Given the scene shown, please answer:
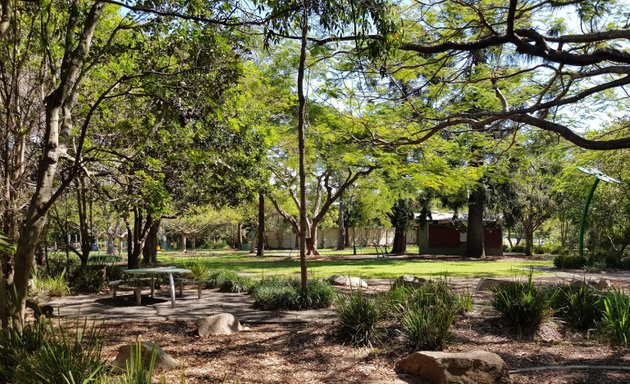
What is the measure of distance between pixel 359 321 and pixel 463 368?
6.39 ft

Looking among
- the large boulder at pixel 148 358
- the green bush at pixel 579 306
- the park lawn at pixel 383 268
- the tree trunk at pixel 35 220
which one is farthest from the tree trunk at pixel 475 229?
the tree trunk at pixel 35 220

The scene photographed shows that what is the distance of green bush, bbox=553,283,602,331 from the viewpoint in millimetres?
7824

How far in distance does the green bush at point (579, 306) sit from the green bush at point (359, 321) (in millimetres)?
2956

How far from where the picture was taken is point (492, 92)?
12.2 metres

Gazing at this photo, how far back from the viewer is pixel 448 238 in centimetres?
3944

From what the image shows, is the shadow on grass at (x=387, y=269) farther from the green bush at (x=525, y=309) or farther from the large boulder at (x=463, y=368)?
the large boulder at (x=463, y=368)

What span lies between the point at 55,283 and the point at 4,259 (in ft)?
11.4

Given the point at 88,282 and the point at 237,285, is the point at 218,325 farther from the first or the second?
the point at 88,282

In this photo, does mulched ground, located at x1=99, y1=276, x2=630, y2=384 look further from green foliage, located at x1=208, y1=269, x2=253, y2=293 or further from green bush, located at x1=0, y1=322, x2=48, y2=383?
green foliage, located at x1=208, y1=269, x2=253, y2=293

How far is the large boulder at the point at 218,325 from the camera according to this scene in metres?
7.67

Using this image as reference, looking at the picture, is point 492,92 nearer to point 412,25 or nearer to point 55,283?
point 412,25

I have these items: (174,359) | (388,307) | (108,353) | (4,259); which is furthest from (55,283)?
(388,307)

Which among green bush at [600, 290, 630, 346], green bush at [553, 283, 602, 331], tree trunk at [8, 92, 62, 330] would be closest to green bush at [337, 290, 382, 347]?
green bush at [553, 283, 602, 331]

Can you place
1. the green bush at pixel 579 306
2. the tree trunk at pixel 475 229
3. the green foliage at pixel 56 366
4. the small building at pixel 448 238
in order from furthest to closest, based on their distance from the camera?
the small building at pixel 448 238
the tree trunk at pixel 475 229
the green bush at pixel 579 306
the green foliage at pixel 56 366
